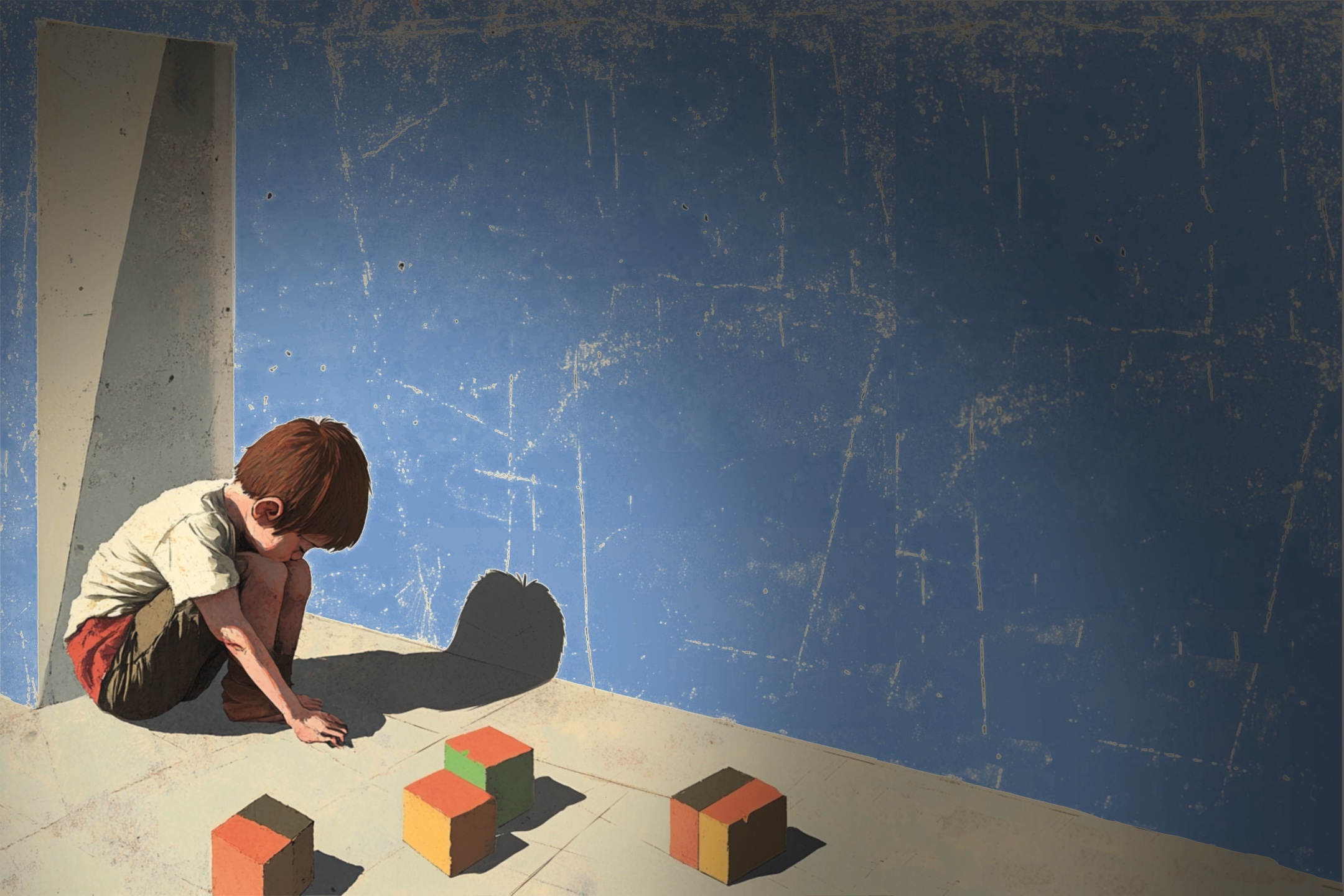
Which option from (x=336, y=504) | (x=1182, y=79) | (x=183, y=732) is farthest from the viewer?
(x=183, y=732)

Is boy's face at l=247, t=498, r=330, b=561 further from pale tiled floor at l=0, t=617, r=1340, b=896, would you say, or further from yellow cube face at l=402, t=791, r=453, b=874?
yellow cube face at l=402, t=791, r=453, b=874

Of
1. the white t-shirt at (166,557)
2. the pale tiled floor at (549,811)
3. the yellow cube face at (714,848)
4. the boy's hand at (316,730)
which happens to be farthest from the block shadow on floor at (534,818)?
the white t-shirt at (166,557)

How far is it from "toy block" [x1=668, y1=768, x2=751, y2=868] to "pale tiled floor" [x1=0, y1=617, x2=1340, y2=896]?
0.03 meters

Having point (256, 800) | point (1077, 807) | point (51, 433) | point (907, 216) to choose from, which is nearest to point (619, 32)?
point (907, 216)

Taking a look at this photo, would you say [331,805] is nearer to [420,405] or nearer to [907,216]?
[420,405]

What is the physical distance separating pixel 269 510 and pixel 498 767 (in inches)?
26.6

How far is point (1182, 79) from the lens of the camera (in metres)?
1.69

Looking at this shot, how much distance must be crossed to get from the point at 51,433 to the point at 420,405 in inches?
30.8

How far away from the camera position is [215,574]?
201 centimetres

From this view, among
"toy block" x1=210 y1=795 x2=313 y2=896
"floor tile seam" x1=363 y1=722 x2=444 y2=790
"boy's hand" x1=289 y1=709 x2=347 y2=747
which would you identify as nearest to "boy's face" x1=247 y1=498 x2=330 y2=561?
"boy's hand" x1=289 y1=709 x2=347 y2=747

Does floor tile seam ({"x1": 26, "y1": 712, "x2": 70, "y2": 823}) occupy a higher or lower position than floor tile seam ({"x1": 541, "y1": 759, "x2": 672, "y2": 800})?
higher

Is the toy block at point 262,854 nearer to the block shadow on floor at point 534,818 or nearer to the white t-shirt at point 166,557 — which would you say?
the block shadow on floor at point 534,818

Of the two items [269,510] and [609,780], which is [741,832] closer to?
[609,780]

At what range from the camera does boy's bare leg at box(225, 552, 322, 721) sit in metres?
2.16
